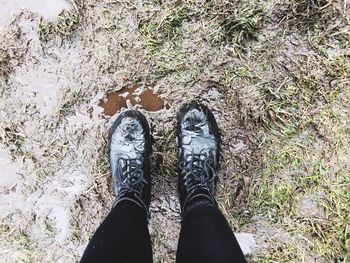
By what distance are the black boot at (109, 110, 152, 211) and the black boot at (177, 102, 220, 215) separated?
154 millimetres

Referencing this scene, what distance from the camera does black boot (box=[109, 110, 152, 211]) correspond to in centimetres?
203

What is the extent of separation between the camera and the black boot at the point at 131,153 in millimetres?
2029

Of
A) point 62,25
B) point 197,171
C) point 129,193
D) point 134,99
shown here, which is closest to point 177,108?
point 134,99

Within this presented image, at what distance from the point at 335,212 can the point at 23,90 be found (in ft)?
5.00

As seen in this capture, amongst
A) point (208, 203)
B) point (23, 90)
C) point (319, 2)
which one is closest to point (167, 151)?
point (208, 203)

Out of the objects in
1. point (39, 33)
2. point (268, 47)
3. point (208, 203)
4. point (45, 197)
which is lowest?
point (208, 203)

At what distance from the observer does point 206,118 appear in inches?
80.7

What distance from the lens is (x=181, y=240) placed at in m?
1.69

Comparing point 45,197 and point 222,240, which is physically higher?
point 45,197

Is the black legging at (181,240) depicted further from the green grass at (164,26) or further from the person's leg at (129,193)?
the green grass at (164,26)

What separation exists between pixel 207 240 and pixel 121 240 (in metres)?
0.31

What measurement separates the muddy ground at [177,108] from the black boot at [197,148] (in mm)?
53

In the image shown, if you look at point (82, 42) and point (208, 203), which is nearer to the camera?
point (208, 203)

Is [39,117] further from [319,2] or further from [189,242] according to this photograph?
[319,2]
